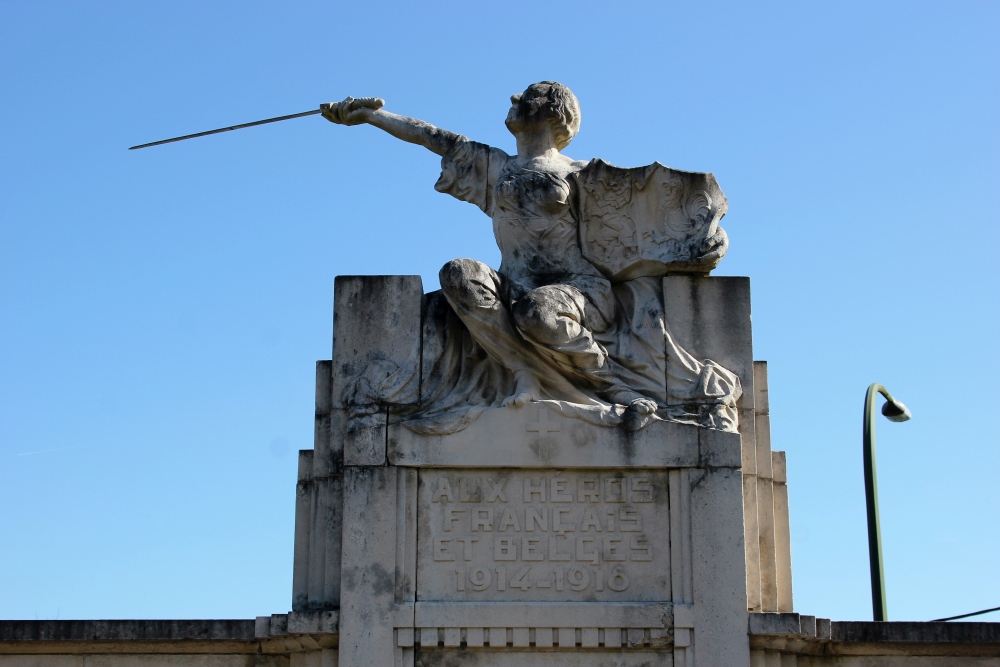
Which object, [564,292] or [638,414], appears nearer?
[638,414]

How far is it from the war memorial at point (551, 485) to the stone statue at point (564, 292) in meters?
0.02

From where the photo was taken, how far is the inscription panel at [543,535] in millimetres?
12742

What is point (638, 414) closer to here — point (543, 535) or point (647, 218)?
point (543, 535)

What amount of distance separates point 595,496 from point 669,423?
88cm

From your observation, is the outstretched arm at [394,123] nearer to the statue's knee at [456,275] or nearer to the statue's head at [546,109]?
the statue's head at [546,109]

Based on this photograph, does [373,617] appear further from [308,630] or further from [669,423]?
[669,423]

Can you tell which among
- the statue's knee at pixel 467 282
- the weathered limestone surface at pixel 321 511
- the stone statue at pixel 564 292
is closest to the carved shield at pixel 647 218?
the stone statue at pixel 564 292

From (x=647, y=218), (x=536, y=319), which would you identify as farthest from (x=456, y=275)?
(x=647, y=218)

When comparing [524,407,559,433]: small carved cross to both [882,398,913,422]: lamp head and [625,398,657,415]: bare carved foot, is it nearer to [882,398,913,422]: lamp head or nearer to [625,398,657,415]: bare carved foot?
[625,398,657,415]: bare carved foot

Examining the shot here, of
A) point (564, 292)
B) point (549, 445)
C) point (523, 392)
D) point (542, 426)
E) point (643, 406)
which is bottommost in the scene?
point (549, 445)

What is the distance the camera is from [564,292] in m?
13.3

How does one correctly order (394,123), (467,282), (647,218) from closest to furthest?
(467,282), (647,218), (394,123)

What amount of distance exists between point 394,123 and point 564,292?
267cm

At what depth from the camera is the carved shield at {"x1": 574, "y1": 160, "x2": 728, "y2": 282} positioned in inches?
539
